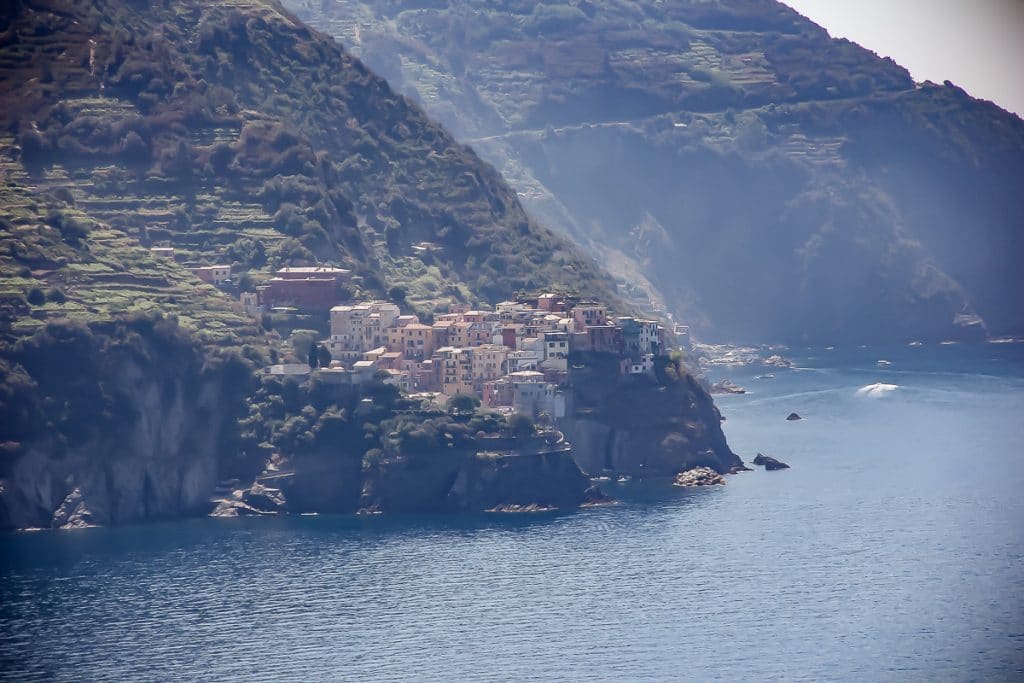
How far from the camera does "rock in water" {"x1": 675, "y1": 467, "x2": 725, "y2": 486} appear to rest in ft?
492

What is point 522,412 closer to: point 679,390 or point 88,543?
point 679,390

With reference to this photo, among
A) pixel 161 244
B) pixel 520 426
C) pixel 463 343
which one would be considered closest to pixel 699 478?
pixel 520 426

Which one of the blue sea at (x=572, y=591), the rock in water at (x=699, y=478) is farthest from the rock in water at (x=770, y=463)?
the rock in water at (x=699, y=478)

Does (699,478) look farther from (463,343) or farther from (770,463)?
(463,343)

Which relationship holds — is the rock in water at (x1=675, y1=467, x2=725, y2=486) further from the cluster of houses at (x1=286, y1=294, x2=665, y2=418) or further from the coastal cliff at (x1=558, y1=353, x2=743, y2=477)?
the cluster of houses at (x1=286, y1=294, x2=665, y2=418)

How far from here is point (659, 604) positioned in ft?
374

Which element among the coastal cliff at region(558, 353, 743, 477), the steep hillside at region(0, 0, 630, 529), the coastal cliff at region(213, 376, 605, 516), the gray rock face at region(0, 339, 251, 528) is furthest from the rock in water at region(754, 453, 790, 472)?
the gray rock face at region(0, 339, 251, 528)

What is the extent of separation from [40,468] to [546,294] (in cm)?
4645

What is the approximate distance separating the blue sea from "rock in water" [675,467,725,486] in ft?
3.74

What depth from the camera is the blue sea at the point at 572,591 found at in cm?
10388

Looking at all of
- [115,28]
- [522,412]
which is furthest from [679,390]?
[115,28]

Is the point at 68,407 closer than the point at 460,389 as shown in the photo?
Yes

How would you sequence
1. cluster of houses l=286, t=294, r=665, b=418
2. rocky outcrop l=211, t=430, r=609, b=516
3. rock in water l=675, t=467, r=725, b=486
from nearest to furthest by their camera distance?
rocky outcrop l=211, t=430, r=609, b=516, cluster of houses l=286, t=294, r=665, b=418, rock in water l=675, t=467, r=725, b=486

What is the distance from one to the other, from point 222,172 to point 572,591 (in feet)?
226
